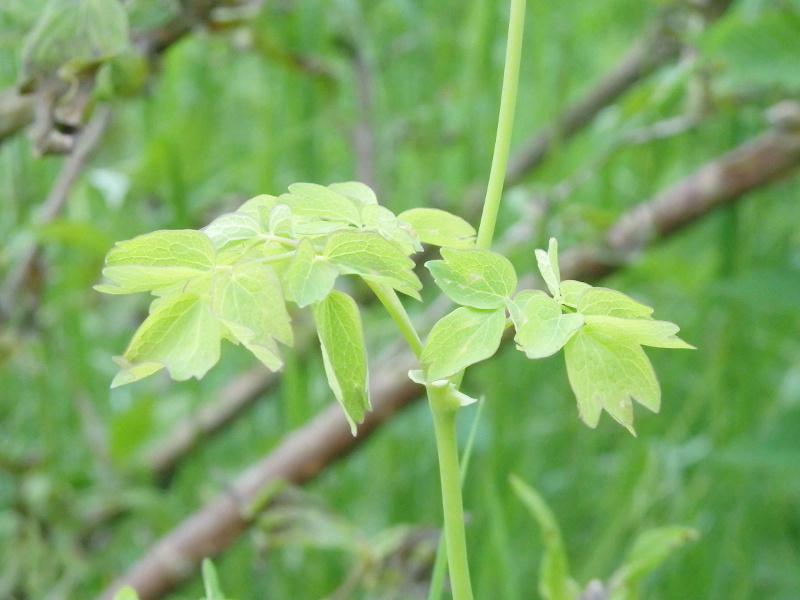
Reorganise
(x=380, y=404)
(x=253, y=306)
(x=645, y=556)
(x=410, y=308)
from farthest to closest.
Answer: (x=410, y=308) < (x=380, y=404) < (x=645, y=556) < (x=253, y=306)

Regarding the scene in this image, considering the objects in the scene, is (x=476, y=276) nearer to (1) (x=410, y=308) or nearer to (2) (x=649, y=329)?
(2) (x=649, y=329)

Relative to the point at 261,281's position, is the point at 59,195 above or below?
below

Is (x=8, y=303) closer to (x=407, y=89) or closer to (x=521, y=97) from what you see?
(x=407, y=89)

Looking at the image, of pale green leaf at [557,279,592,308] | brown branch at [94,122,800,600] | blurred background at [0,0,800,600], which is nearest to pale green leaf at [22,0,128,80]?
blurred background at [0,0,800,600]

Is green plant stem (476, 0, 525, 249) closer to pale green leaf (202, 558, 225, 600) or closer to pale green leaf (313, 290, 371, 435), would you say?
pale green leaf (313, 290, 371, 435)

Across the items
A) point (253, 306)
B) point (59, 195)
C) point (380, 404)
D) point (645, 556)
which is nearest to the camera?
point (253, 306)

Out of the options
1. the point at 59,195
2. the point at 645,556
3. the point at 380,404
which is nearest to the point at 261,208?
the point at 645,556
